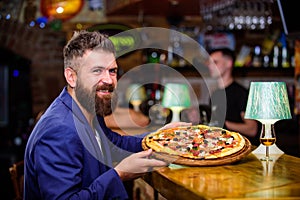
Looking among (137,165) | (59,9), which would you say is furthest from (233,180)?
(59,9)

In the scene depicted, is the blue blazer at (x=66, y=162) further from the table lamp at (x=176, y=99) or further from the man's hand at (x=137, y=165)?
the table lamp at (x=176, y=99)

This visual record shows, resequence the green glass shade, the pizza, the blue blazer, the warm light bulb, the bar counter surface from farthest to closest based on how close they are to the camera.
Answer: the warm light bulb < the green glass shade < the pizza < the blue blazer < the bar counter surface

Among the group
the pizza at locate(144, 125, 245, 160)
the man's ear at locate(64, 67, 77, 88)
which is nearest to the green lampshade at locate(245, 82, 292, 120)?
the pizza at locate(144, 125, 245, 160)

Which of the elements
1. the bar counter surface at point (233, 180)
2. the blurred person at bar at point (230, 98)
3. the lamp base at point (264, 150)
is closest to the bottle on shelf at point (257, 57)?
the blurred person at bar at point (230, 98)

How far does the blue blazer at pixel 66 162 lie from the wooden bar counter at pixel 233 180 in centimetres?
23

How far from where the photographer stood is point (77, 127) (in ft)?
6.76

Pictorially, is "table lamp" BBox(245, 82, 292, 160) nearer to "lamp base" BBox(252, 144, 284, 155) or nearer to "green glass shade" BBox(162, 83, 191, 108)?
"lamp base" BBox(252, 144, 284, 155)

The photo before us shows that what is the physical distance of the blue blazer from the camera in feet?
6.28

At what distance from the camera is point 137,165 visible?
6.59ft

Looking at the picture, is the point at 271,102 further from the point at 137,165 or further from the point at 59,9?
the point at 59,9

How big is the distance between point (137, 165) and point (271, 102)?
0.83 meters

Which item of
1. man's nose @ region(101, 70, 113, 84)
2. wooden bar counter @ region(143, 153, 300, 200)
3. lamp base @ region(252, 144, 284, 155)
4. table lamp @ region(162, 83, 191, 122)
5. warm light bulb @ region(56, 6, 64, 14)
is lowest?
wooden bar counter @ region(143, 153, 300, 200)

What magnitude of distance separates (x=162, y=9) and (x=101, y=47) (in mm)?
4270

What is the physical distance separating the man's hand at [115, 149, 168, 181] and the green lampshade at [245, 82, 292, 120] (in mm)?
661
